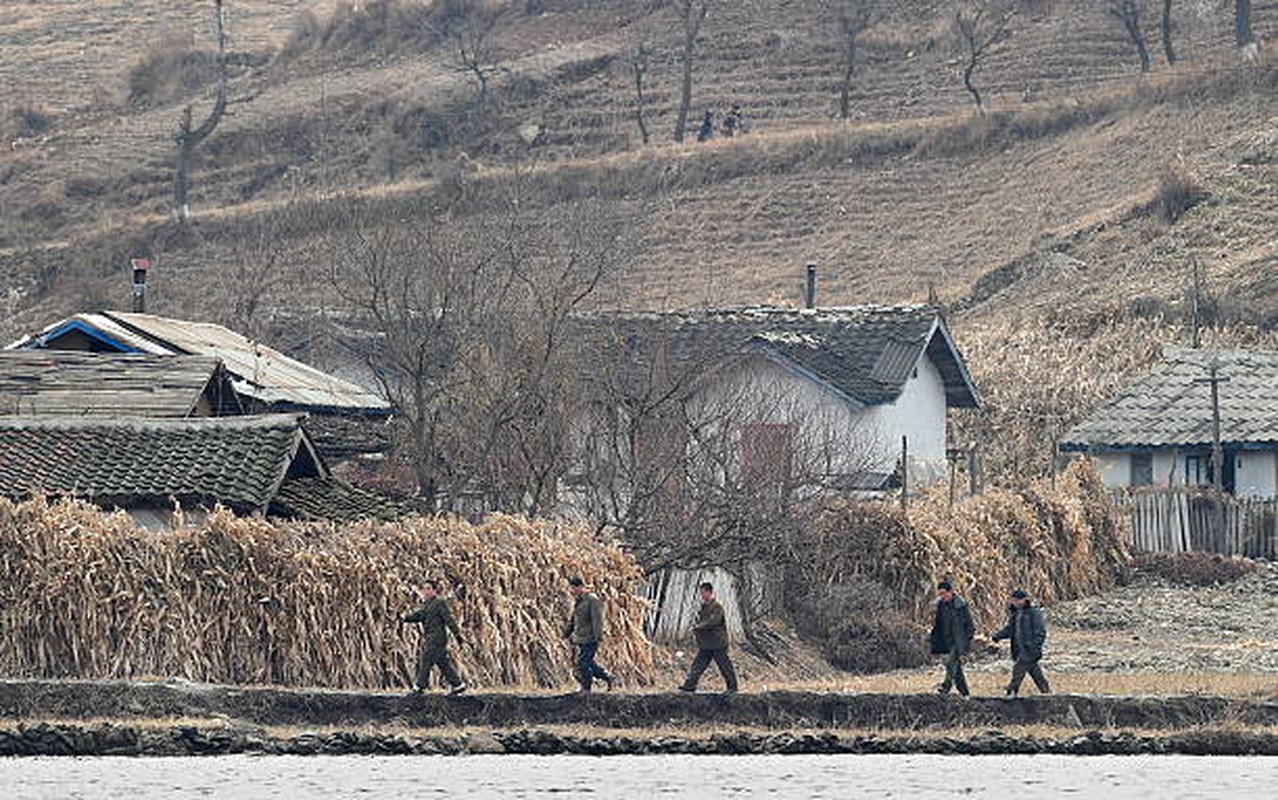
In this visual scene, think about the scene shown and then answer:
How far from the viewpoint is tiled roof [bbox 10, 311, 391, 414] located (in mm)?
44312

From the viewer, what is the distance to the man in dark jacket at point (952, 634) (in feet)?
93.9

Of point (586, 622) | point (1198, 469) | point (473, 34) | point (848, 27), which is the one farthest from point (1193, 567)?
point (473, 34)

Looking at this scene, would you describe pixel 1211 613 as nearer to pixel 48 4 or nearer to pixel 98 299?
pixel 98 299

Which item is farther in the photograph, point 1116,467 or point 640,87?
point 640,87

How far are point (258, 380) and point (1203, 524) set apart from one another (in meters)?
18.1

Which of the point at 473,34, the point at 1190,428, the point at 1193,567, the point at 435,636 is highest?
the point at 473,34

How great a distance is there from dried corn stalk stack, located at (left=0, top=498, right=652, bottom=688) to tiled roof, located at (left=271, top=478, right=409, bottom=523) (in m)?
2.66

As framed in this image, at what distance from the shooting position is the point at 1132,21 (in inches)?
3853

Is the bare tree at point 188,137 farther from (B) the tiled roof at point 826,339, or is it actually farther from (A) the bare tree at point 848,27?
(B) the tiled roof at point 826,339

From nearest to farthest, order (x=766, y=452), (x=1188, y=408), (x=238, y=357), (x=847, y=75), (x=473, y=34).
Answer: (x=766, y=452) < (x=238, y=357) < (x=1188, y=408) < (x=847, y=75) < (x=473, y=34)

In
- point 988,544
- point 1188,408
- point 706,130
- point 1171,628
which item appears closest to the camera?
point 1171,628

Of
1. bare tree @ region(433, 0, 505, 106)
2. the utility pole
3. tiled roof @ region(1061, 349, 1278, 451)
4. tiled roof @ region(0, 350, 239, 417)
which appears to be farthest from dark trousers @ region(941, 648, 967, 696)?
bare tree @ region(433, 0, 505, 106)

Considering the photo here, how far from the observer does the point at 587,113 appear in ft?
342

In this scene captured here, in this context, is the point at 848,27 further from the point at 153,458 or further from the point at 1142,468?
the point at 153,458
